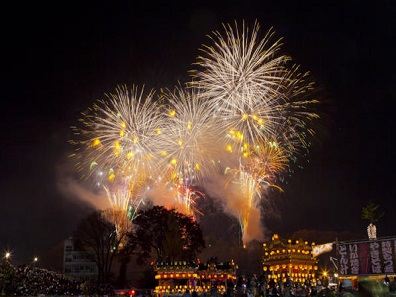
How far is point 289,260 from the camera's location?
37.6 metres

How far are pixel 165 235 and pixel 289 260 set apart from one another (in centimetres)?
2024

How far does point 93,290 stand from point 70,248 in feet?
123

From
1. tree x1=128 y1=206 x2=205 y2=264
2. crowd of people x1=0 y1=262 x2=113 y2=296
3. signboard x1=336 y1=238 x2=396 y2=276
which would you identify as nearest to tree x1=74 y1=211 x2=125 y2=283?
tree x1=128 y1=206 x2=205 y2=264

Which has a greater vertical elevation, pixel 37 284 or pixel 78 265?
pixel 78 265

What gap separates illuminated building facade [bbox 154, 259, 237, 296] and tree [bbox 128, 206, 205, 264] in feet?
30.6

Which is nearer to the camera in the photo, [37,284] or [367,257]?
[367,257]

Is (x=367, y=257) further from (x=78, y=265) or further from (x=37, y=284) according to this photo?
(x=78, y=265)

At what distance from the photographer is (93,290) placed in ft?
129

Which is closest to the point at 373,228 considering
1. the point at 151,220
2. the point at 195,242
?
the point at 195,242

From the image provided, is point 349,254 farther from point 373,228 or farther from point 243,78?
point 243,78

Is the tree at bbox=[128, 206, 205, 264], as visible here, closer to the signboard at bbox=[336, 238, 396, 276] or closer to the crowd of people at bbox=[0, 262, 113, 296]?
the crowd of people at bbox=[0, 262, 113, 296]

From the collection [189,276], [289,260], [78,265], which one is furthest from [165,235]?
[78,265]

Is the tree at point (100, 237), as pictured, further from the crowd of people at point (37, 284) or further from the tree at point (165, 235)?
the crowd of people at point (37, 284)

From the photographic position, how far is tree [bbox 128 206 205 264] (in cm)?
5306
